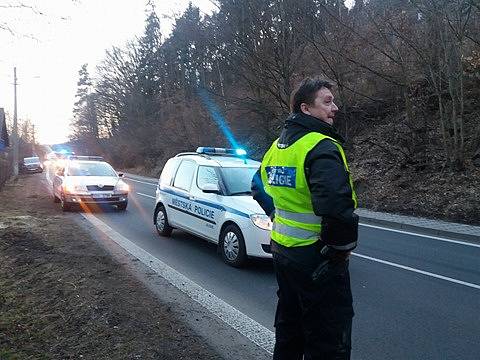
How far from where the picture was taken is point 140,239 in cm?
940

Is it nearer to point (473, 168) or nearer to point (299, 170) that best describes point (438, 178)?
point (473, 168)

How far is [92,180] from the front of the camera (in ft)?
46.4

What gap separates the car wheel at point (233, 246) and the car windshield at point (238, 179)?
70 centimetres

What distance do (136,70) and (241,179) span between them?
47.5m

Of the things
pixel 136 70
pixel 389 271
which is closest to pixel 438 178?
pixel 389 271

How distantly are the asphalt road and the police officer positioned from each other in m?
1.80

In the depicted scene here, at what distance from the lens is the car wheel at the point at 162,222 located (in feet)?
31.4

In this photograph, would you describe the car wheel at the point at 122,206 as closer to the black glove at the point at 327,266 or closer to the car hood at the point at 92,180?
the car hood at the point at 92,180

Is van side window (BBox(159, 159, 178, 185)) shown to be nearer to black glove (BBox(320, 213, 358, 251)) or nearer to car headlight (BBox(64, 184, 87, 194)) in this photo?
car headlight (BBox(64, 184, 87, 194))

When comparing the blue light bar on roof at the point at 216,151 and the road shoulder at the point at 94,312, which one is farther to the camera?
the blue light bar on roof at the point at 216,151

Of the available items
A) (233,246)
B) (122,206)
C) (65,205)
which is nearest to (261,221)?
(233,246)

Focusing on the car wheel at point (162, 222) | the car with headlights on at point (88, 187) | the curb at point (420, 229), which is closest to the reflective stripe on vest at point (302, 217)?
the car wheel at point (162, 222)

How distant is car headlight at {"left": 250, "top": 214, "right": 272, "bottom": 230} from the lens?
267 inches

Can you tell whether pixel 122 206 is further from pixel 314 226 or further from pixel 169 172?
pixel 314 226
